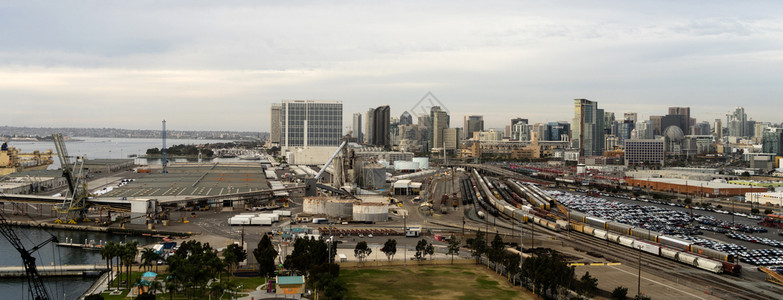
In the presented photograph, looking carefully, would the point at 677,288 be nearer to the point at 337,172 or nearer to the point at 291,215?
the point at 291,215

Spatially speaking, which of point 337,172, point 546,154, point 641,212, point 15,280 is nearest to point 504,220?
point 641,212

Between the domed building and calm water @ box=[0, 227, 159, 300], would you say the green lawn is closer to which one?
calm water @ box=[0, 227, 159, 300]

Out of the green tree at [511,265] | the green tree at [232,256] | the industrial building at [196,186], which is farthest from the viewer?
the industrial building at [196,186]

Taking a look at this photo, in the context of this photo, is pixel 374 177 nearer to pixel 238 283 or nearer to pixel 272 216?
pixel 272 216

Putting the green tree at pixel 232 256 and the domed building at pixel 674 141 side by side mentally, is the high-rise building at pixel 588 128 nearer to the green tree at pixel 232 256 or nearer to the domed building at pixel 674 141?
the domed building at pixel 674 141

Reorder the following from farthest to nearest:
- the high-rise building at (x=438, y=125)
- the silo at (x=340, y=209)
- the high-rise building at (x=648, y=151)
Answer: the high-rise building at (x=438, y=125), the high-rise building at (x=648, y=151), the silo at (x=340, y=209)

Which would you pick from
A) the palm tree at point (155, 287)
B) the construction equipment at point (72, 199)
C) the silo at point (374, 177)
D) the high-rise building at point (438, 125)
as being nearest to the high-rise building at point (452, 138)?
the high-rise building at point (438, 125)

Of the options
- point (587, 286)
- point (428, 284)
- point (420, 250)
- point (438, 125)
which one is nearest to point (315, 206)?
point (420, 250)

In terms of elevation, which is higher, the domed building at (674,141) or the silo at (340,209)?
the domed building at (674,141)
